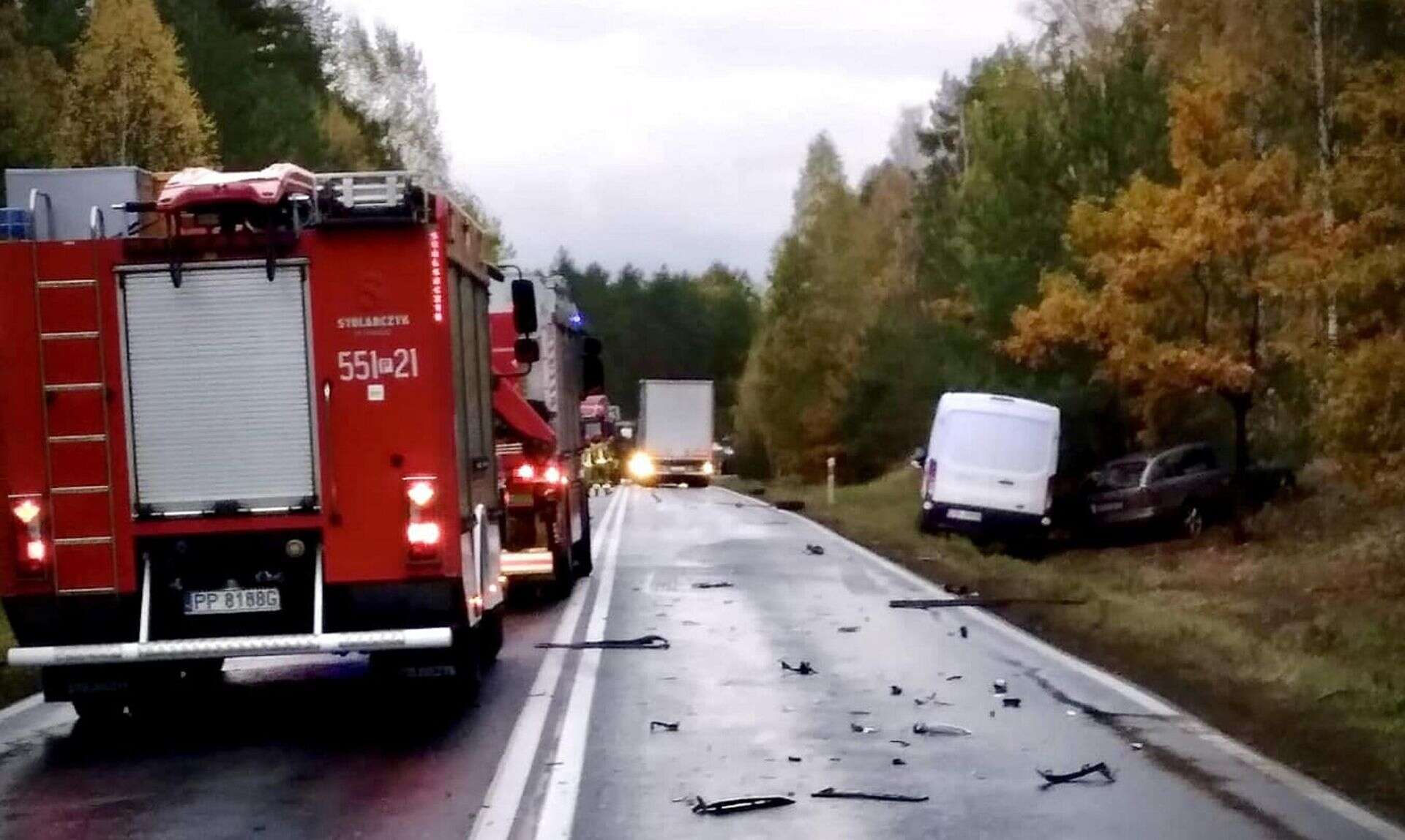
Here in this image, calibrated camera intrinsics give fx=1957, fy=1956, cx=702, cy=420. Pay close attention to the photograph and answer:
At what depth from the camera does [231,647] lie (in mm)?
11422

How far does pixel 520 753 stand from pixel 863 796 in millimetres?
2271

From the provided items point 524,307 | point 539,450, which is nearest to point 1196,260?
point 539,450

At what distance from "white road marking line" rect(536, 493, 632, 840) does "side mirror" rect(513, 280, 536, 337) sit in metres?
2.59

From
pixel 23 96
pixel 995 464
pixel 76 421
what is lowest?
pixel 995 464

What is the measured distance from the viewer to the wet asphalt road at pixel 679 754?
9.00 metres

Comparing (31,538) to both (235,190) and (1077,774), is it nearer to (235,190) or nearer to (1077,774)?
(235,190)

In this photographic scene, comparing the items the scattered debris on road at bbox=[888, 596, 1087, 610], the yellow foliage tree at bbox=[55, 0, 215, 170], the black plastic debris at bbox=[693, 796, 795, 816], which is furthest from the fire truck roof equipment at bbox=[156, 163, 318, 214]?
the yellow foliage tree at bbox=[55, 0, 215, 170]

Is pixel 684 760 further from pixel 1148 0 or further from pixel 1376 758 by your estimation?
pixel 1148 0

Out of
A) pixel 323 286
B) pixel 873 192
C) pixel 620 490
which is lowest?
pixel 620 490

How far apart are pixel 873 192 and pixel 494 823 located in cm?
8455

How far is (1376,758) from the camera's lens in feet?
34.0

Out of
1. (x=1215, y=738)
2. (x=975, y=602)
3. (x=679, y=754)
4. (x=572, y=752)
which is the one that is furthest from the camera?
(x=975, y=602)

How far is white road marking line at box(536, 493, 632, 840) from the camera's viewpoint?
894 centimetres

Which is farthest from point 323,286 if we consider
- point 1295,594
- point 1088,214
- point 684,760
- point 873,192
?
point 873,192
